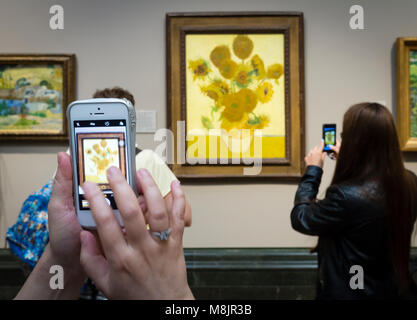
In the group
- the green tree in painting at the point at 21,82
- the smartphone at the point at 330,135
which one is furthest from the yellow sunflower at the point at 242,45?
the green tree in painting at the point at 21,82

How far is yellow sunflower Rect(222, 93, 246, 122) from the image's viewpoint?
70.4 inches

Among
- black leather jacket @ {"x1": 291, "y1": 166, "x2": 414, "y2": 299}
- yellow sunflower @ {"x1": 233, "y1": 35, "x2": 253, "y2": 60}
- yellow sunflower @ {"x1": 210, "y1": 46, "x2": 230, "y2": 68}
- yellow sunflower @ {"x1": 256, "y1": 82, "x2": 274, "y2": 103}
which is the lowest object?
black leather jacket @ {"x1": 291, "y1": 166, "x2": 414, "y2": 299}

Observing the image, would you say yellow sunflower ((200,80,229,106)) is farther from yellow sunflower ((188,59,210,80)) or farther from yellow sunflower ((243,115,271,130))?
yellow sunflower ((243,115,271,130))

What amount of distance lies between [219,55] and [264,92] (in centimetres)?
28

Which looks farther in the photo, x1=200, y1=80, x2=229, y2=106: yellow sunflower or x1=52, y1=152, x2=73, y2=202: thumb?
x1=200, y1=80, x2=229, y2=106: yellow sunflower

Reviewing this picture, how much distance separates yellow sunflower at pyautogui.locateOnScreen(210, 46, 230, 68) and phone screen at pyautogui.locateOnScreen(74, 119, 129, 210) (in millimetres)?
1403

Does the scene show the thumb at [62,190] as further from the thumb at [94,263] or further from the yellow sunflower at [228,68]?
the yellow sunflower at [228,68]

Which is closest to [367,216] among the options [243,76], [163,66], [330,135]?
[330,135]

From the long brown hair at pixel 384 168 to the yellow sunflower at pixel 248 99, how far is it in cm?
78

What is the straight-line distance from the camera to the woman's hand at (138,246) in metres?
0.27

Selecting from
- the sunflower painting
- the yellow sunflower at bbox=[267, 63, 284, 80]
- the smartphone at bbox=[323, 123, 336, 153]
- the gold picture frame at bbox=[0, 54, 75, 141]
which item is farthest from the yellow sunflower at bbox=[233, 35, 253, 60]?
the gold picture frame at bbox=[0, 54, 75, 141]

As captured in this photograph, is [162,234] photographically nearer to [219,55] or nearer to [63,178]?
[63,178]

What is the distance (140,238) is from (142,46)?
1.66 metres
